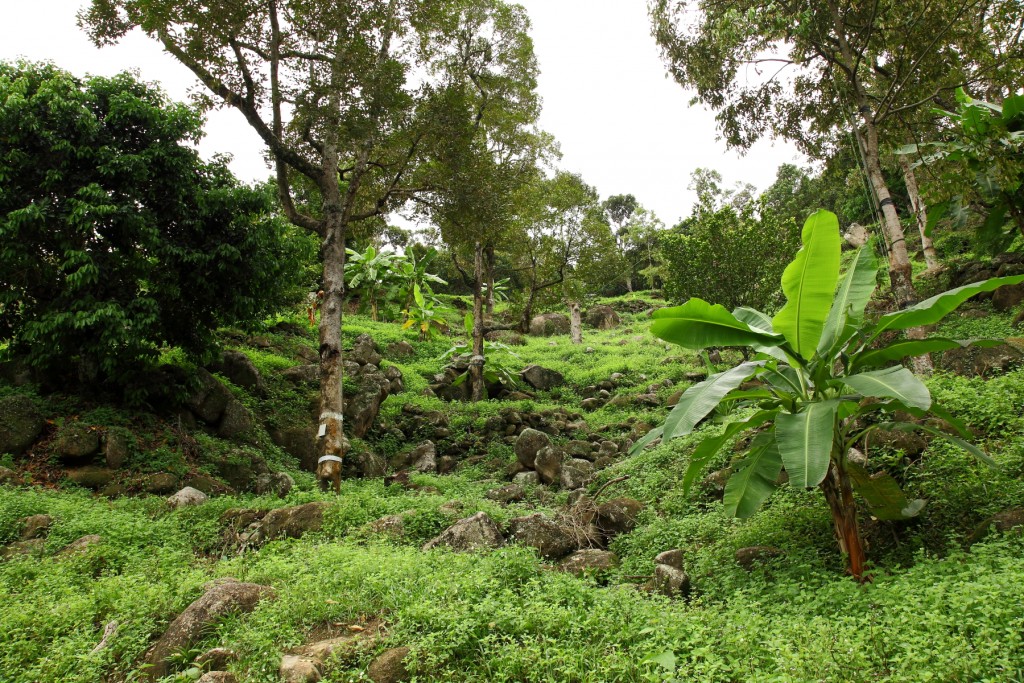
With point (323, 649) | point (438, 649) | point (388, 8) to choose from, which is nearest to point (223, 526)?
point (323, 649)

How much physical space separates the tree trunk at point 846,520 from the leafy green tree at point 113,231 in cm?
881

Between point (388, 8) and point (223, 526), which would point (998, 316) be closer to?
point (388, 8)

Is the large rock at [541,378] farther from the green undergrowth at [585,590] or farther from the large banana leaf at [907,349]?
the large banana leaf at [907,349]

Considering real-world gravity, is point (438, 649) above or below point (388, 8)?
below

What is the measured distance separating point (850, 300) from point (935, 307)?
24.9 inches

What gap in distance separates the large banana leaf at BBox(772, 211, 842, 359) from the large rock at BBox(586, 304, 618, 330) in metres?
24.3

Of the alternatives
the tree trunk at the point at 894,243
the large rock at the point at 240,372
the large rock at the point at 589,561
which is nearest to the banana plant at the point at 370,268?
the large rock at the point at 240,372

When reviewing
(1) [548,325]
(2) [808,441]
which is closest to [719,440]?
(2) [808,441]

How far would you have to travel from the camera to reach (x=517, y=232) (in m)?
18.0

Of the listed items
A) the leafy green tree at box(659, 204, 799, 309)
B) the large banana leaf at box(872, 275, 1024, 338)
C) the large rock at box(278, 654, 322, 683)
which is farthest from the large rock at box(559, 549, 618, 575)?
the leafy green tree at box(659, 204, 799, 309)

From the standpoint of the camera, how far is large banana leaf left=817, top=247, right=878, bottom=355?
175 inches

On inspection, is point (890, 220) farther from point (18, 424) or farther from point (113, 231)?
point (18, 424)

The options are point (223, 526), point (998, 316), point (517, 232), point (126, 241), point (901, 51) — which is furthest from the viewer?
point (517, 232)

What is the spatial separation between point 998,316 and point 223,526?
13.2 metres
